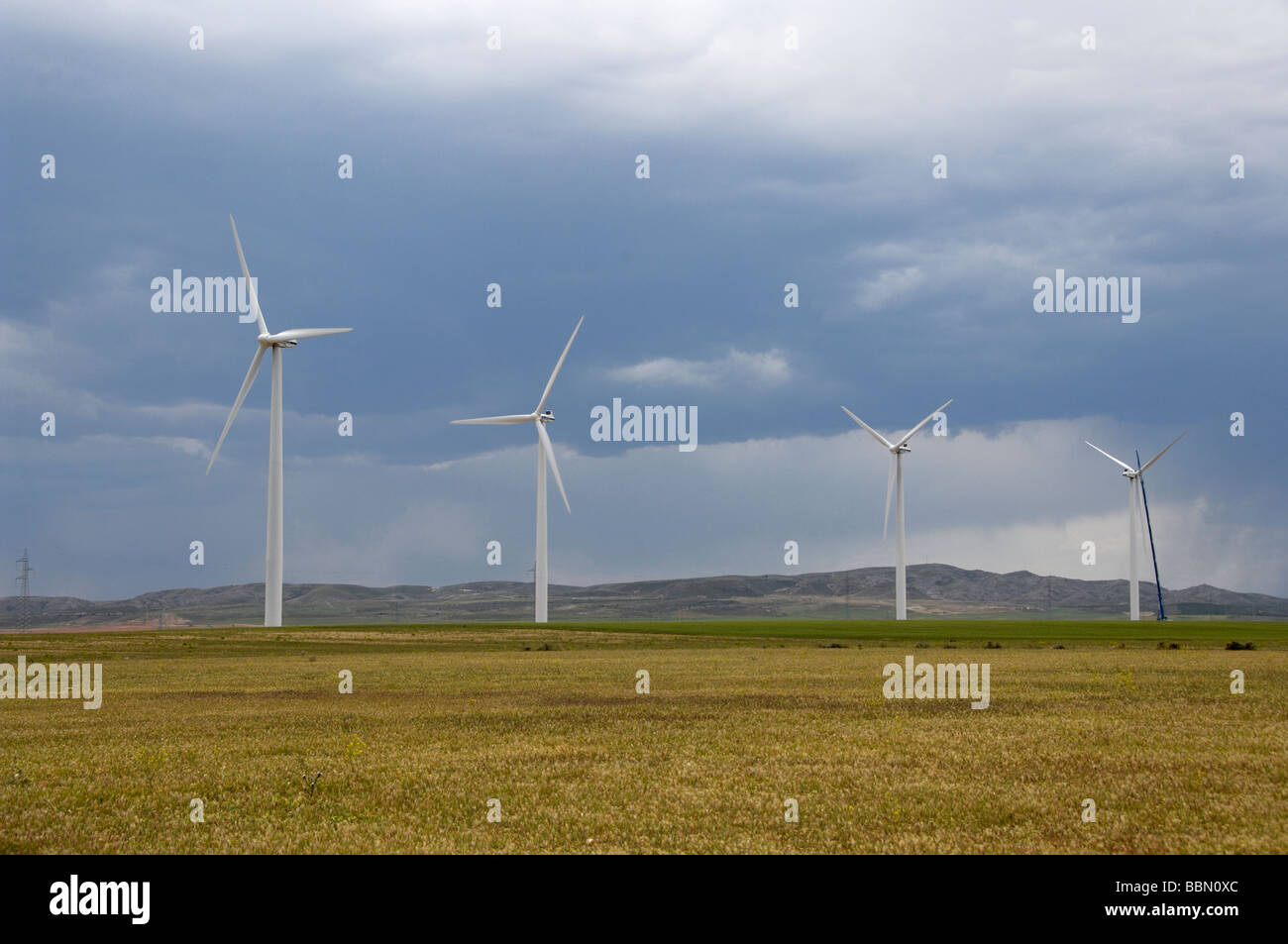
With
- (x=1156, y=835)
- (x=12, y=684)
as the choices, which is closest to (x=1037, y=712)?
(x=1156, y=835)

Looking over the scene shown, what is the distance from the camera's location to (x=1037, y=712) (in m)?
34.2

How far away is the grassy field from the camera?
56.7 feet

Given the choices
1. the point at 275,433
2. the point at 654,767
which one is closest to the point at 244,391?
the point at 275,433

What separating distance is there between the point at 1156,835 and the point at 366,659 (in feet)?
206

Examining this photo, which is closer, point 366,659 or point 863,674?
point 863,674

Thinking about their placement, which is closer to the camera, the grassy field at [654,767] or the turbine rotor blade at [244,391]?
the grassy field at [654,767]

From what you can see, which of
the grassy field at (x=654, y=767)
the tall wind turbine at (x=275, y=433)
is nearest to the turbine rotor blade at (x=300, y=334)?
the tall wind turbine at (x=275, y=433)

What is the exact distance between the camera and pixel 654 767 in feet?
77.6

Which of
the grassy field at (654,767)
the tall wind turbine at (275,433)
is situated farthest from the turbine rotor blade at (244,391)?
the grassy field at (654,767)

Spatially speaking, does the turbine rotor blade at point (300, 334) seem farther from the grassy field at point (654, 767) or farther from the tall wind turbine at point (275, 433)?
the grassy field at point (654, 767)

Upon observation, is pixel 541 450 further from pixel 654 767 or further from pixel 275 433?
pixel 654 767

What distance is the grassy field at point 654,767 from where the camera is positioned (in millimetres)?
17297

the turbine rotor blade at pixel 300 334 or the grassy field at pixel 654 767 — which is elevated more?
the turbine rotor blade at pixel 300 334
